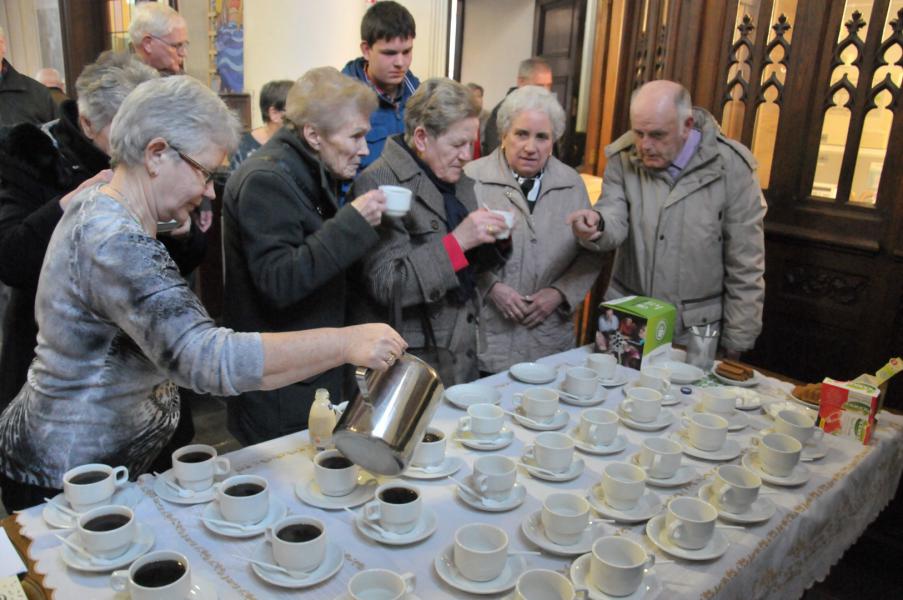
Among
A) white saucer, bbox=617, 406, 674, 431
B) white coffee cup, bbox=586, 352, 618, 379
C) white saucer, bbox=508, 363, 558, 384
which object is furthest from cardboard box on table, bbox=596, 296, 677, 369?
white saucer, bbox=617, 406, 674, 431

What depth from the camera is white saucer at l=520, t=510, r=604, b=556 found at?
3.71 ft

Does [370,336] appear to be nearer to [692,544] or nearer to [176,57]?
[692,544]

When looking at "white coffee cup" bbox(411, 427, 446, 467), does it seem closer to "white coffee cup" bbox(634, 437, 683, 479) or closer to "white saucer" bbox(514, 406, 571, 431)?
"white saucer" bbox(514, 406, 571, 431)

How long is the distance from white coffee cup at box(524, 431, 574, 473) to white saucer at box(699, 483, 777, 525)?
0.27 m

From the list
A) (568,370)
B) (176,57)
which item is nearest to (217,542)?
(568,370)

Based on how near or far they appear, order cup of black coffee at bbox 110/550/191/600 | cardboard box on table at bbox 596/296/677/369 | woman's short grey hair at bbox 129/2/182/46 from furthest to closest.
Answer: woman's short grey hair at bbox 129/2/182/46 → cardboard box on table at bbox 596/296/677/369 → cup of black coffee at bbox 110/550/191/600

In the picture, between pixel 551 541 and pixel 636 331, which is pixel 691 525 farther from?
pixel 636 331

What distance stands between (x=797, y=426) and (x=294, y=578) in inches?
46.3

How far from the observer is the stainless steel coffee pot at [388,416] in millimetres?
1189

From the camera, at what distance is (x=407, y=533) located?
1.15 metres

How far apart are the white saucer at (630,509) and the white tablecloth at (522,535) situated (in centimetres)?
2

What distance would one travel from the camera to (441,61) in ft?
19.8

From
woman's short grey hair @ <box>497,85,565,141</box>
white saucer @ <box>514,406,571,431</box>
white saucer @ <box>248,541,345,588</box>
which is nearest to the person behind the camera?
white saucer @ <box>248,541,345,588</box>

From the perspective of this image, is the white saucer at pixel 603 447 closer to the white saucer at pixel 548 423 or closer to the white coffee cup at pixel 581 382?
the white saucer at pixel 548 423
